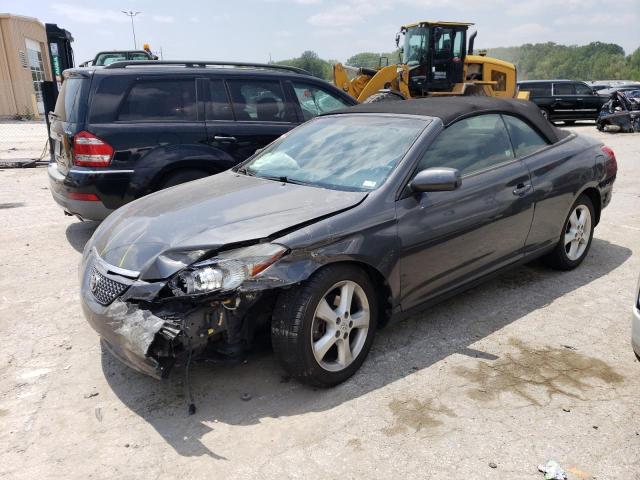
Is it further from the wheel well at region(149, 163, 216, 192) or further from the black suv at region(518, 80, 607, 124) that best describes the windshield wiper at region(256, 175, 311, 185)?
the black suv at region(518, 80, 607, 124)

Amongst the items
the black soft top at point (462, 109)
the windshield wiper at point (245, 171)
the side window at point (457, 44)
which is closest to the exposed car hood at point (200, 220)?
the windshield wiper at point (245, 171)

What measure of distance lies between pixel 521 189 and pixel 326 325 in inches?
80.6

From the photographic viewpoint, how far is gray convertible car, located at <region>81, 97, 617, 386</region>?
2848 millimetres

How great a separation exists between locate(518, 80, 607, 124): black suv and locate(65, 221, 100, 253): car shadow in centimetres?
1673

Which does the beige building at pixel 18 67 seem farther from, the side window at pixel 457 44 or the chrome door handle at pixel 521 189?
the chrome door handle at pixel 521 189

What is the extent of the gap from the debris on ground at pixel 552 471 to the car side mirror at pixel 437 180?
1622 millimetres

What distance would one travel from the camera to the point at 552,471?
8.06 ft

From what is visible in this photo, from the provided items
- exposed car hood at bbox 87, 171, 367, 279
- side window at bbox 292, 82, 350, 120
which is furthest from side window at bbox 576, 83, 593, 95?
exposed car hood at bbox 87, 171, 367, 279

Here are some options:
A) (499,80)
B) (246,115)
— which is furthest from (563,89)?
(246,115)

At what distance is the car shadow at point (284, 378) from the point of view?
9.62 ft

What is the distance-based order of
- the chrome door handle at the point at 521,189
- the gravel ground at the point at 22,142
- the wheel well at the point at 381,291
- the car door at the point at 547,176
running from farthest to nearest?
the gravel ground at the point at 22,142 → the car door at the point at 547,176 → the chrome door handle at the point at 521,189 → the wheel well at the point at 381,291

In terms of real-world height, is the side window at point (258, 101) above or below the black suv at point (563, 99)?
above

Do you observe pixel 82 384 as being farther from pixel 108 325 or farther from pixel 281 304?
pixel 281 304

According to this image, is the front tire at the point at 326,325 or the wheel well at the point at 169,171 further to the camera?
the wheel well at the point at 169,171
